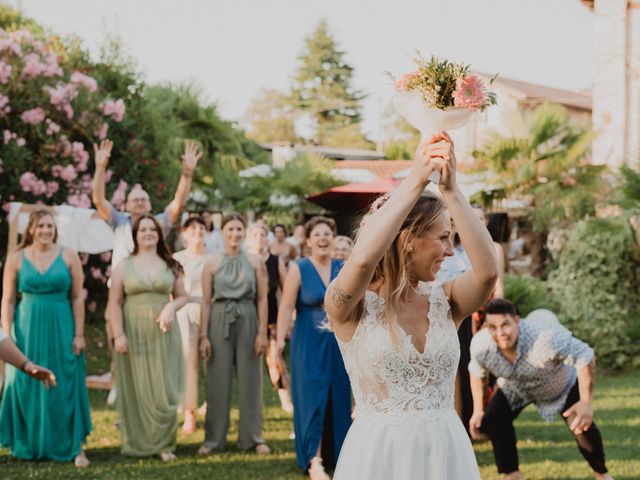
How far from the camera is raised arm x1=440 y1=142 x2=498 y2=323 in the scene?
309cm

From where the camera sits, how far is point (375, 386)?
3.41 metres

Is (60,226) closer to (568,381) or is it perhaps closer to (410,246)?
(568,381)

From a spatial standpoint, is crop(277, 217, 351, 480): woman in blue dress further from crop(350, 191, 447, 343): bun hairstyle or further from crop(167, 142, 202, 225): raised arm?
crop(350, 191, 447, 343): bun hairstyle

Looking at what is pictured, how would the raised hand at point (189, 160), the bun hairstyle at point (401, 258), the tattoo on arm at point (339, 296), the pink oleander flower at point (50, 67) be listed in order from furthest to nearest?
the pink oleander flower at point (50, 67) → the raised hand at point (189, 160) → the bun hairstyle at point (401, 258) → the tattoo on arm at point (339, 296)

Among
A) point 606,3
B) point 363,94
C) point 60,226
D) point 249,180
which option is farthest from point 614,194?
point 363,94

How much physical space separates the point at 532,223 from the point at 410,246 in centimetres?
1602

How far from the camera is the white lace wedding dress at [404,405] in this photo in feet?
11.0

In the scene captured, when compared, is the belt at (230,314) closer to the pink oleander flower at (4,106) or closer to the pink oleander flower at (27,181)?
the pink oleander flower at (27,181)

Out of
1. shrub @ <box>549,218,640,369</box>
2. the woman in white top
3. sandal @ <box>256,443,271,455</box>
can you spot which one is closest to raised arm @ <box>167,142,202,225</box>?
the woman in white top

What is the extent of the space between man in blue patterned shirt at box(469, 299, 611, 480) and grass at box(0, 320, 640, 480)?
74 cm

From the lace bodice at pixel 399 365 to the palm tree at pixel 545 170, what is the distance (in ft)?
49.2

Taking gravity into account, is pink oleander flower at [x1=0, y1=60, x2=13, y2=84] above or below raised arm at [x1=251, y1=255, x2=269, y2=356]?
above

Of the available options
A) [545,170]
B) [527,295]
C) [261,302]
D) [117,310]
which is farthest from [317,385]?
[545,170]

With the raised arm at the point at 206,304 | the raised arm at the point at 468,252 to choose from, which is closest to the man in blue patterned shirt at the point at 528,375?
the raised arm at the point at 206,304
